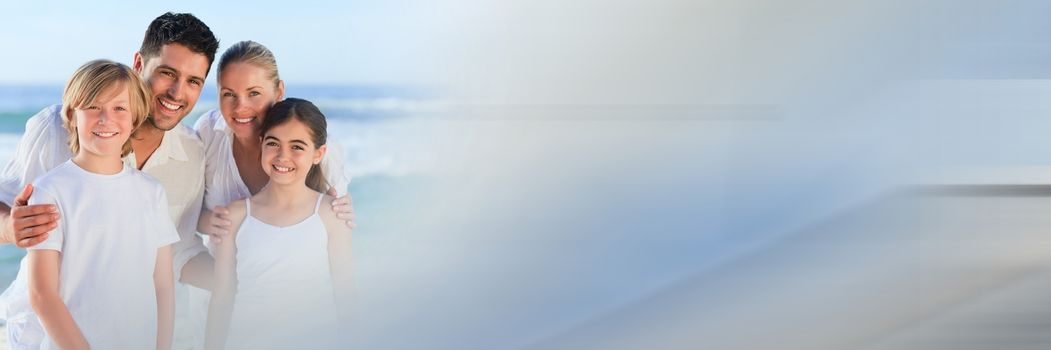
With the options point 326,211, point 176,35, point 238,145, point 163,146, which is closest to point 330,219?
point 326,211

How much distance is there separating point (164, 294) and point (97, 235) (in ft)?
0.55

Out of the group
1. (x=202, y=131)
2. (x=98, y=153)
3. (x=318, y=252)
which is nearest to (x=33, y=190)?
(x=98, y=153)

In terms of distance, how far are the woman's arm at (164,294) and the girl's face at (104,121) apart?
0.21 m

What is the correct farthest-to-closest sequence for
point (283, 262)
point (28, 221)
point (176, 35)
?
point (283, 262)
point (176, 35)
point (28, 221)

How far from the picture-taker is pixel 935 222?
3.35m

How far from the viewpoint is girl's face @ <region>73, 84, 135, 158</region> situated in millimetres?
1681

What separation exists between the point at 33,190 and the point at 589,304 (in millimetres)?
1716

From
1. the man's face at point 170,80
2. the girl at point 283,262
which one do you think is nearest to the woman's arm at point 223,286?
the girl at point 283,262

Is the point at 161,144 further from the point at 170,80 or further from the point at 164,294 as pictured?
the point at 164,294

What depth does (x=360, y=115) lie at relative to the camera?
9906 mm

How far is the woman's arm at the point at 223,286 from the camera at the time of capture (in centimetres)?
190

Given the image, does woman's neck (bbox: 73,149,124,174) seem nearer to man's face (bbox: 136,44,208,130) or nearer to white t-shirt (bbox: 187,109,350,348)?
man's face (bbox: 136,44,208,130)

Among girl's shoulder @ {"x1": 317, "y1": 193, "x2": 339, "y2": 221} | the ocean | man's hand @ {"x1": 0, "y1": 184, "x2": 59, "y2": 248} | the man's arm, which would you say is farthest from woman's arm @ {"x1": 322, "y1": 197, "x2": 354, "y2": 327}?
the ocean

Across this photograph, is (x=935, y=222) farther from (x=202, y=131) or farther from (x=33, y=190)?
(x=33, y=190)
